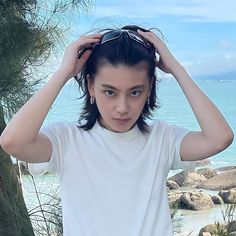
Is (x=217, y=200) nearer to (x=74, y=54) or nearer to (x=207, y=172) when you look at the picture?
(x=207, y=172)

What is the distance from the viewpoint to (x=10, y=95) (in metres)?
1.90

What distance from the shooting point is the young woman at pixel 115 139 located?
3.06 feet

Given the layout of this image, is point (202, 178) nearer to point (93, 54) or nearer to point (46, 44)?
point (46, 44)

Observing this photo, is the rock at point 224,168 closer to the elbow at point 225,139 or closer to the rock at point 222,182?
the rock at point 222,182

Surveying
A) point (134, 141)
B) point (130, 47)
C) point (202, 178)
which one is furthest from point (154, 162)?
point (202, 178)

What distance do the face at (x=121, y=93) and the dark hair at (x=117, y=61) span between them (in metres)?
0.01

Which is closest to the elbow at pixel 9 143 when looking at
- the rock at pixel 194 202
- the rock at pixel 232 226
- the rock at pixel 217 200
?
the rock at pixel 232 226

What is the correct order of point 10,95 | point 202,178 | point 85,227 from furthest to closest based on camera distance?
point 202,178 → point 10,95 → point 85,227

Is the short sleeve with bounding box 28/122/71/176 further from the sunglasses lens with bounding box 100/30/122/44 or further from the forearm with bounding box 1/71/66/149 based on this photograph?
the sunglasses lens with bounding box 100/30/122/44

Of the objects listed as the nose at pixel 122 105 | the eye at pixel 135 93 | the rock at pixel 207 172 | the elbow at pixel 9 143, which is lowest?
the rock at pixel 207 172

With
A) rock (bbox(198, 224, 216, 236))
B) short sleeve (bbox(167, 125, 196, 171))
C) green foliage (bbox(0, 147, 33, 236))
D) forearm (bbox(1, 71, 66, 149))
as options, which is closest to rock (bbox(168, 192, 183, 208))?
rock (bbox(198, 224, 216, 236))

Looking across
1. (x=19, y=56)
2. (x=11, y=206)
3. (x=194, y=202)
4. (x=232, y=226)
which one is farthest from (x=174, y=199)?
(x=19, y=56)

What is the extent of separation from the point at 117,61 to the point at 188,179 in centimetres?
239

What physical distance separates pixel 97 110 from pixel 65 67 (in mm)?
84
